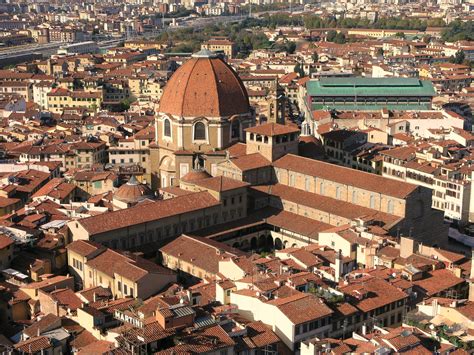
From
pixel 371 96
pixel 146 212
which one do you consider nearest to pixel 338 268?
pixel 146 212

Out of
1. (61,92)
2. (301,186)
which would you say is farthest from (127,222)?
(61,92)

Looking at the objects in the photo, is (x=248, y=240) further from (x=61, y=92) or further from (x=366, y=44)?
(x=366, y=44)

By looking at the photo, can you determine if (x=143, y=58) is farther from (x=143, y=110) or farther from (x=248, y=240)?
(x=248, y=240)

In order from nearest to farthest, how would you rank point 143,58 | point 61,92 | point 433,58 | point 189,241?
point 189,241 → point 61,92 → point 433,58 → point 143,58

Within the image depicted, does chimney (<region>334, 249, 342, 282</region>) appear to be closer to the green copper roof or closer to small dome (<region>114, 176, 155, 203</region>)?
small dome (<region>114, 176, 155, 203</region>)

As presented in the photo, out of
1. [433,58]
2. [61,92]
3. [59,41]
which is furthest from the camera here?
[59,41]

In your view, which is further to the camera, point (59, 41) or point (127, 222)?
point (59, 41)

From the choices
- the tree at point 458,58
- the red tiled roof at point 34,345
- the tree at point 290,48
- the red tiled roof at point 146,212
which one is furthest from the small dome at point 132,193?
the tree at point 290,48
